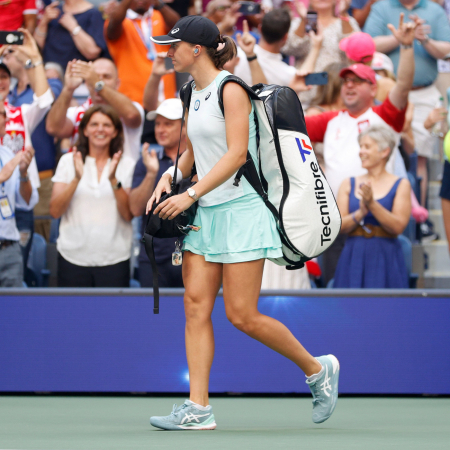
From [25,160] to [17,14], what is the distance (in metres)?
2.83

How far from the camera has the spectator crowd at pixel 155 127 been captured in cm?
562

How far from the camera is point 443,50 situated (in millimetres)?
7328

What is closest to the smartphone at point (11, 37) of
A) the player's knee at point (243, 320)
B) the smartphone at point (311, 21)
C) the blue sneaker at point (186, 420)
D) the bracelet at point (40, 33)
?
the bracelet at point (40, 33)

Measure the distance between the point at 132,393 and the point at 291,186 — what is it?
7.26 ft

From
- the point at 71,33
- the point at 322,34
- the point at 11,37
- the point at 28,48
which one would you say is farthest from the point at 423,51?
the point at 11,37

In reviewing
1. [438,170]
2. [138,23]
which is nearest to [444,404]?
[438,170]

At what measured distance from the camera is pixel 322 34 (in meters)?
7.25

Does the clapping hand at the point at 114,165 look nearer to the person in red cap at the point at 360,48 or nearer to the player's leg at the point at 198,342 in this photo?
the person in red cap at the point at 360,48

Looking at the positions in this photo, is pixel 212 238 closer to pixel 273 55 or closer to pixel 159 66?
pixel 159 66

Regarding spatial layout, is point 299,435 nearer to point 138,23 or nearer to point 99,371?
point 99,371

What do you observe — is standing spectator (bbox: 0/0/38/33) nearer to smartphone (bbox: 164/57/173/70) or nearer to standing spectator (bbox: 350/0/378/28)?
smartphone (bbox: 164/57/173/70)

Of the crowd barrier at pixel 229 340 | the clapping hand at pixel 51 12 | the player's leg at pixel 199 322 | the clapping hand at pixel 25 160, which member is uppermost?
the clapping hand at pixel 51 12

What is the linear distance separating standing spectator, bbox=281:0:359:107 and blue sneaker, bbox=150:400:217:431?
4.42 metres

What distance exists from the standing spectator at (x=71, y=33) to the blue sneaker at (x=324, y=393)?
4733 mm
